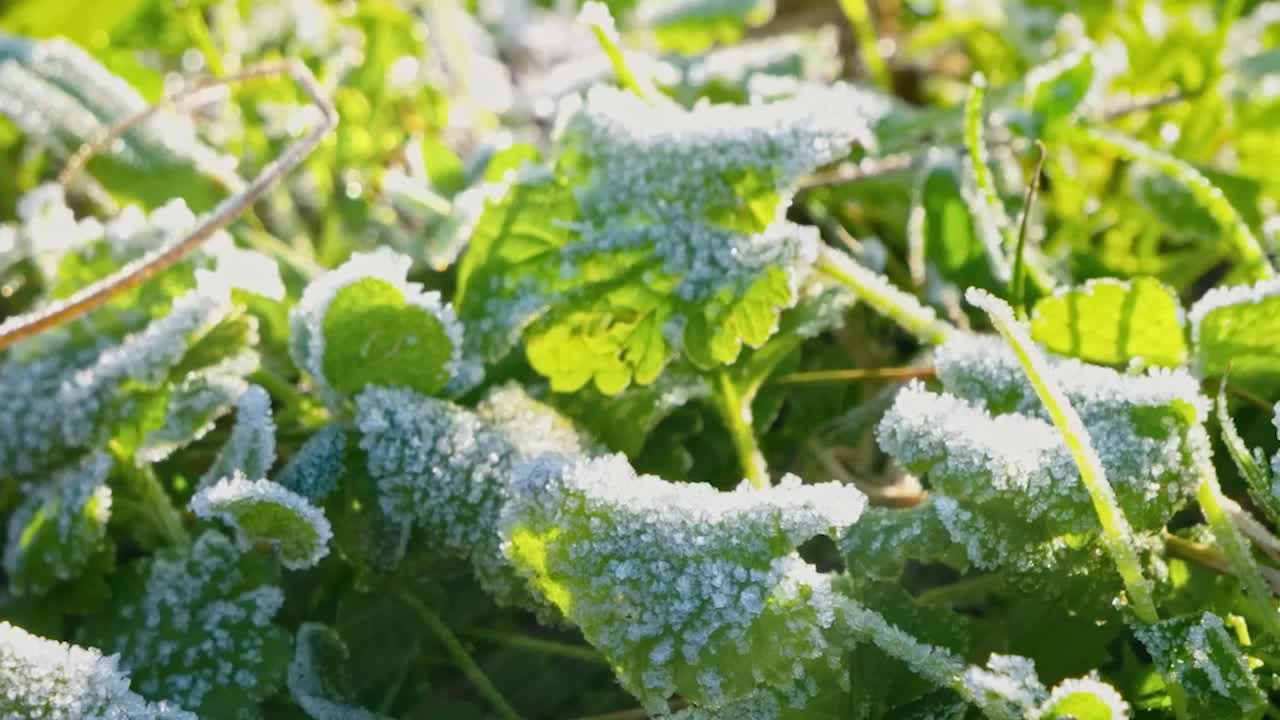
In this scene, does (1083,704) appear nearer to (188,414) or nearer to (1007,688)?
(1007,688)

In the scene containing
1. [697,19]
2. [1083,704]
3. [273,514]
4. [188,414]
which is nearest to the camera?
[1083,704]

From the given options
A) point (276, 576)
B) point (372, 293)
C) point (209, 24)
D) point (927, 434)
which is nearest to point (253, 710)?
point (276, 576)

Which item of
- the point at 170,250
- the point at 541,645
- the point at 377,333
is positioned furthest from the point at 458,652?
the point at 170,250

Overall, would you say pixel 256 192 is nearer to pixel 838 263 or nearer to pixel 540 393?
pixel 540 393

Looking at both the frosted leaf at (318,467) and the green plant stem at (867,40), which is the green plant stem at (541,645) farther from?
the green plant stem at (867,40)

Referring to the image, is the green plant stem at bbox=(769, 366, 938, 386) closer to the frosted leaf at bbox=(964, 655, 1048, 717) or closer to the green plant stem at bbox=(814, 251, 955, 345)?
the green plant stem at bbox=(814, 251, 955, 345)

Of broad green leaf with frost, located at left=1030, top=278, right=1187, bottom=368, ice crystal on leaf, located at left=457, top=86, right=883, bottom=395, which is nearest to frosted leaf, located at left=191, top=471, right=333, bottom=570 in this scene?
ice crystal on leaf, located at left=457, top=86, right=883, bottom=395
